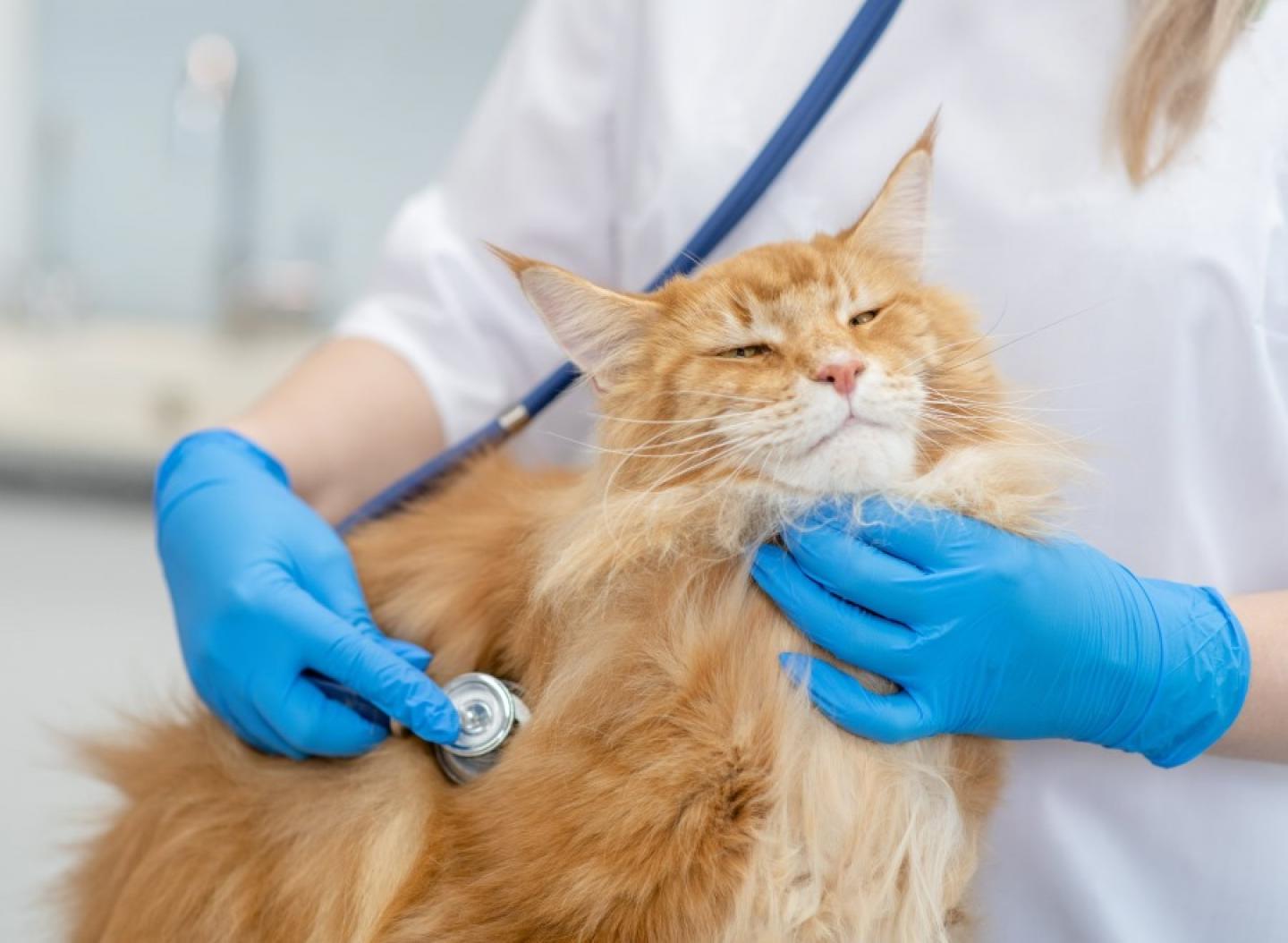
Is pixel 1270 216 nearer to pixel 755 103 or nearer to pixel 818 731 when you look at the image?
pixel 755 103

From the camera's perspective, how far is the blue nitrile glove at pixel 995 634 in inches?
34.2

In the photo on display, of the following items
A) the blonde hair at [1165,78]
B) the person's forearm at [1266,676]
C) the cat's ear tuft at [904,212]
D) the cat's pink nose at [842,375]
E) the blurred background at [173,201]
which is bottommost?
the blurred background at [173,201]

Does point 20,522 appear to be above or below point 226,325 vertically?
below

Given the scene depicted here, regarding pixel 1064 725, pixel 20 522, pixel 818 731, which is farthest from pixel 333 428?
pixel 20 522

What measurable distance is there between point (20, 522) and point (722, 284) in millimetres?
2363

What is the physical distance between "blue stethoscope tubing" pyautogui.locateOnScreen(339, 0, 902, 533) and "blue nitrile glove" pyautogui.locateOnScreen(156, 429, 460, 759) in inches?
5.3

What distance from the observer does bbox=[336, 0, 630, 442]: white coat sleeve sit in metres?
1.34

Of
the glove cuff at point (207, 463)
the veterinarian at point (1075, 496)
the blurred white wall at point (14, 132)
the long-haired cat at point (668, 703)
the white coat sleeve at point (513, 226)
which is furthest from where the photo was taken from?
the blurred white wall at point (14, 132)

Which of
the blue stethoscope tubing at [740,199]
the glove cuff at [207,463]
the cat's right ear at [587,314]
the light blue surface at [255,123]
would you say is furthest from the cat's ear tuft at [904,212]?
the light blue surface at [255,123]

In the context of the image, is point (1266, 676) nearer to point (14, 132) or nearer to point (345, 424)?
point (345, 424)

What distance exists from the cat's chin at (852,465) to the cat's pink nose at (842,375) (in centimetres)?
3

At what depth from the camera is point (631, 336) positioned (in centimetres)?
100

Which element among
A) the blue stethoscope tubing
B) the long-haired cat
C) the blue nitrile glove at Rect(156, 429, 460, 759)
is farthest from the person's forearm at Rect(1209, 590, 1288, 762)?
the blue nitrile glove at Rect(156, 429, 460, 759)

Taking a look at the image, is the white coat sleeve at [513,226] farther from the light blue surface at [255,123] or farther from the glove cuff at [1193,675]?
the light blue surface at [255,123]
